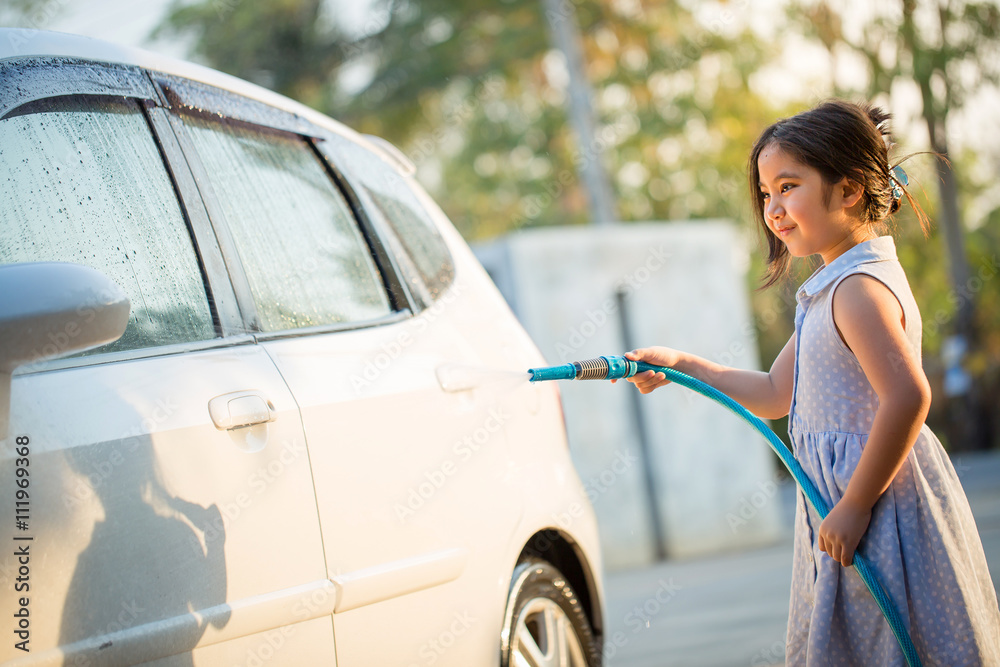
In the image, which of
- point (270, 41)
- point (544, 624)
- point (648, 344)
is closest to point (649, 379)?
point (544, 624)

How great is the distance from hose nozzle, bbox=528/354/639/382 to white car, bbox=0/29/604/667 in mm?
325

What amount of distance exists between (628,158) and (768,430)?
17.6 metres

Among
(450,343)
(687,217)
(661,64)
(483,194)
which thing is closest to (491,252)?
(450,343)

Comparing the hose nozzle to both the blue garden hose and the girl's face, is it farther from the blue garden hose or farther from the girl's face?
the girl's face

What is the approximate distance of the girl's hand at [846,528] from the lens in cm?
190

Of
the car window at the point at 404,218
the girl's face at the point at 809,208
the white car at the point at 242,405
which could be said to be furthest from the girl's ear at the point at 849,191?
the car window at the point at 404,218

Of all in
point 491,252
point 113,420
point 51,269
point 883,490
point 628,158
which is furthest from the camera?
point 628,158

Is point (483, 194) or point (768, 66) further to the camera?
point (483, 194)

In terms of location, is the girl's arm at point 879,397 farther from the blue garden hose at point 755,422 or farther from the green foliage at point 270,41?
the green foliage at point 270,41

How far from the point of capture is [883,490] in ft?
6.25

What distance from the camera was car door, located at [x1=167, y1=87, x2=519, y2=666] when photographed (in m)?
2.06

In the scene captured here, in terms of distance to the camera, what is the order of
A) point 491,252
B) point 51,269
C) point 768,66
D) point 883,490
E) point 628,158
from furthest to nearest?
point 628,158, point 768,66, point 491,252, point 883,490, point 51,269

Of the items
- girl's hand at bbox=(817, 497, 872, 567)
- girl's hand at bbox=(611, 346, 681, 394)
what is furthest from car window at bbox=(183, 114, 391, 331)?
girl's hand at bbox=(817, 497, 872, 567)

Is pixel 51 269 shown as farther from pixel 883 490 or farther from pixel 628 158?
pixel 628 158
